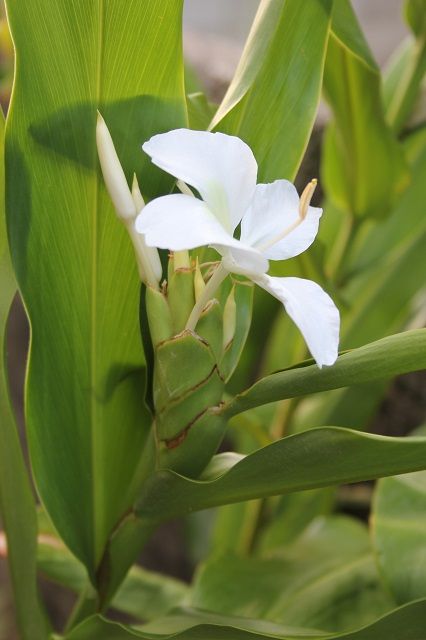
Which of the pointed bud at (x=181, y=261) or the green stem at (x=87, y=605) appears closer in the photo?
the pointed bud at (x=181, y=261)

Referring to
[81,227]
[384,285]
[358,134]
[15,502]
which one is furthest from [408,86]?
[15,502]

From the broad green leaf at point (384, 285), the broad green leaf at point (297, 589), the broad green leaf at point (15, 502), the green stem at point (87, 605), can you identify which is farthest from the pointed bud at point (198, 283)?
the broad green leaf at point (384, 285)

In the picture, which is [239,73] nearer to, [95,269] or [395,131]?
[95,269]

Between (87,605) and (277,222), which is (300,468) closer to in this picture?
(277,222)

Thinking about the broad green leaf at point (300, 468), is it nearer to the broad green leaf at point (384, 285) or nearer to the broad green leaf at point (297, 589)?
the broad green leaf at point (297, 589)

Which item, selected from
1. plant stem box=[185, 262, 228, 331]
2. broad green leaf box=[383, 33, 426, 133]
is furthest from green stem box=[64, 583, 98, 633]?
broad green leaf box=[383, 33, 426, 133]
